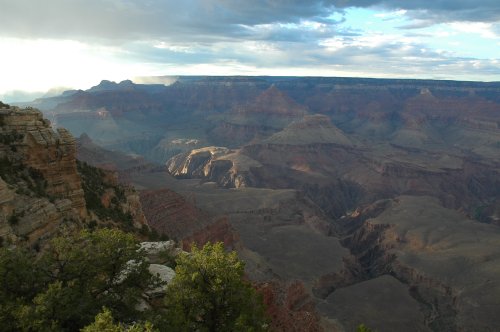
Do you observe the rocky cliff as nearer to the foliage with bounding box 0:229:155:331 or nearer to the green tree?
the foliage with bounding box 0:229:155:331

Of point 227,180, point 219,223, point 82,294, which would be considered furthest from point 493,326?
point 227,180

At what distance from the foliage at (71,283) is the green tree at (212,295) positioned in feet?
6.84

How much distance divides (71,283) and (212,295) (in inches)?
238

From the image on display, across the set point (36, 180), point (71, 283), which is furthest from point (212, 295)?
point (36, 180)

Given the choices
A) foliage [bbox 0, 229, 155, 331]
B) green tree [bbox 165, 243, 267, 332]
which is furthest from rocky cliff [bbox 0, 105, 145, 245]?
green tree [bbox 165, 243, 267, 332]

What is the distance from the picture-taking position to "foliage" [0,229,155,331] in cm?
1670

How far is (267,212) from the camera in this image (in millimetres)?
111250

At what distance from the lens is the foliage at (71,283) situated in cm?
1670

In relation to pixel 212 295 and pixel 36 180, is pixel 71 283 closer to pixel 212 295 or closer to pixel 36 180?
pixel 212 295

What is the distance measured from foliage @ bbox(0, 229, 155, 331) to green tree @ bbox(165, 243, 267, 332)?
209 centimetres

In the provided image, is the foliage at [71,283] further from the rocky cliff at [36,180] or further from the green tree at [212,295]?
the rocky cliff at [36,180]

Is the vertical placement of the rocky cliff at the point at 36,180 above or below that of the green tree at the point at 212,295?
above

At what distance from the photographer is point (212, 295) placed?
20.6 m

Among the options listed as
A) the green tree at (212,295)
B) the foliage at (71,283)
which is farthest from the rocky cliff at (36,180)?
the green tree at (212,295)
